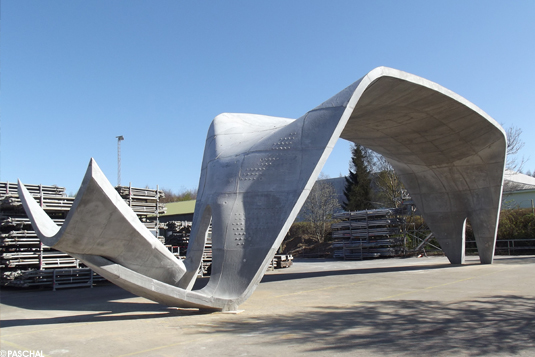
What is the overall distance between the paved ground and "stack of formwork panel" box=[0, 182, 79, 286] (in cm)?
328

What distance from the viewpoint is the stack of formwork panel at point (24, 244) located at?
50.6 feet

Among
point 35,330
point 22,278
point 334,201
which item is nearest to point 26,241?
point 22,278

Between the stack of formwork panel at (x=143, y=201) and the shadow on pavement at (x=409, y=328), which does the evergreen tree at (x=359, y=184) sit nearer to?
the stack of formwork panel at (x=143, y=201)

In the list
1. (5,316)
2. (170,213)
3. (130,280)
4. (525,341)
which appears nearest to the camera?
(525,341)

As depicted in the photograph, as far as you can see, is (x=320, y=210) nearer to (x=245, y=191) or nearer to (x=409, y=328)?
(x=245, y=191)

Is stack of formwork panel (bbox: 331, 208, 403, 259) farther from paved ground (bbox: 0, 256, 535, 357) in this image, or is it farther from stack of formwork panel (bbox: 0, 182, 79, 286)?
stack of formwork panel (bbox: 0, 182, 79, 286)

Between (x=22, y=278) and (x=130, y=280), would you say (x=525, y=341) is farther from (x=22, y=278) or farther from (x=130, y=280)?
(x=22, y=278)

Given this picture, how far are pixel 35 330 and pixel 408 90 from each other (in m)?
10.9

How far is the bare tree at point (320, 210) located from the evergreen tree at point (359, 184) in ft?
6.54

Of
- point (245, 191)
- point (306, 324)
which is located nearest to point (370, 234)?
point (245, 191)

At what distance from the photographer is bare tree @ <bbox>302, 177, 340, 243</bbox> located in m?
41.0

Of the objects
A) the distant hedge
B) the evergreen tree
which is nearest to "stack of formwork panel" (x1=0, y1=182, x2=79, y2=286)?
the distant hedge

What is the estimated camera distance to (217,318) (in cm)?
794

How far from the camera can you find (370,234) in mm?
28859
